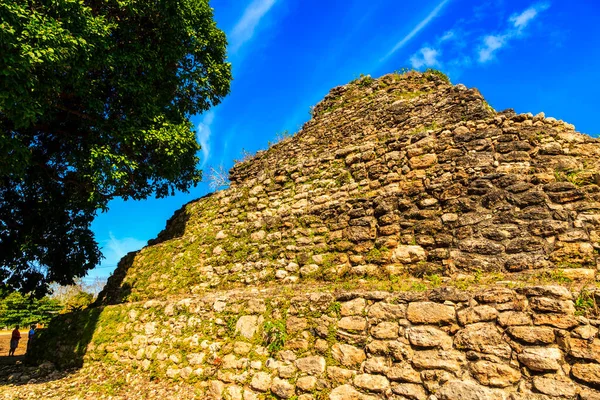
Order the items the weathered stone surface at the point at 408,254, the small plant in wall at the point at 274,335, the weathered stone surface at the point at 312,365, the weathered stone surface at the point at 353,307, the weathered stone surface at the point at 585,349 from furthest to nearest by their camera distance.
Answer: the weathered stone surface at the point at 408,254, the small plant in wall at the point at 274,335, the weathered stone surface at the point at 353,307, the weathered stone surface at the point at 312,365, the weathered stone surface at the point at 585,349

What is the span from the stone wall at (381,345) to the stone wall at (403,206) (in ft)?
3.21

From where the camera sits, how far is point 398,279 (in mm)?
5918

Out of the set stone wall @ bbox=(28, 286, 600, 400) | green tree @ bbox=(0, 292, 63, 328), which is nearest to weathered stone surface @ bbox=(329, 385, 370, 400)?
stone wall @ bbox=(28, 286, 600, 400)

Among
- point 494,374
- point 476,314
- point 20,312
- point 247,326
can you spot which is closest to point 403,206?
point 476,314

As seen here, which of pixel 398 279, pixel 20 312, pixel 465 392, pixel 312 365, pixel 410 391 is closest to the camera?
pixel 465 392

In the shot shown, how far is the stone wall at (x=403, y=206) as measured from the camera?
5.47 meters

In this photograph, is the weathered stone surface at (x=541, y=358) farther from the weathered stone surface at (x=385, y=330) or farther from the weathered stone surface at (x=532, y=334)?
the weathered stone surface at (x=385, y=330)

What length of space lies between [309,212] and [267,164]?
3.85 meters

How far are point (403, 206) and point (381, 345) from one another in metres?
2.83

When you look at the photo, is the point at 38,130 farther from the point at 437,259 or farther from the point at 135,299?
the point at 437,259

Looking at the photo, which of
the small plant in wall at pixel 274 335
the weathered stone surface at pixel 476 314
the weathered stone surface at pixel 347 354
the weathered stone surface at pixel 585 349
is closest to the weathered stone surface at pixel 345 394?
the weathered stone surface at pixel 347 354

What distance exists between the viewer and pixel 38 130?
31.4 ft

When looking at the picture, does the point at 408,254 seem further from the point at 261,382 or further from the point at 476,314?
the point at 261,382

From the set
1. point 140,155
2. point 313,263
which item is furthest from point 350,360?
point 140,155
